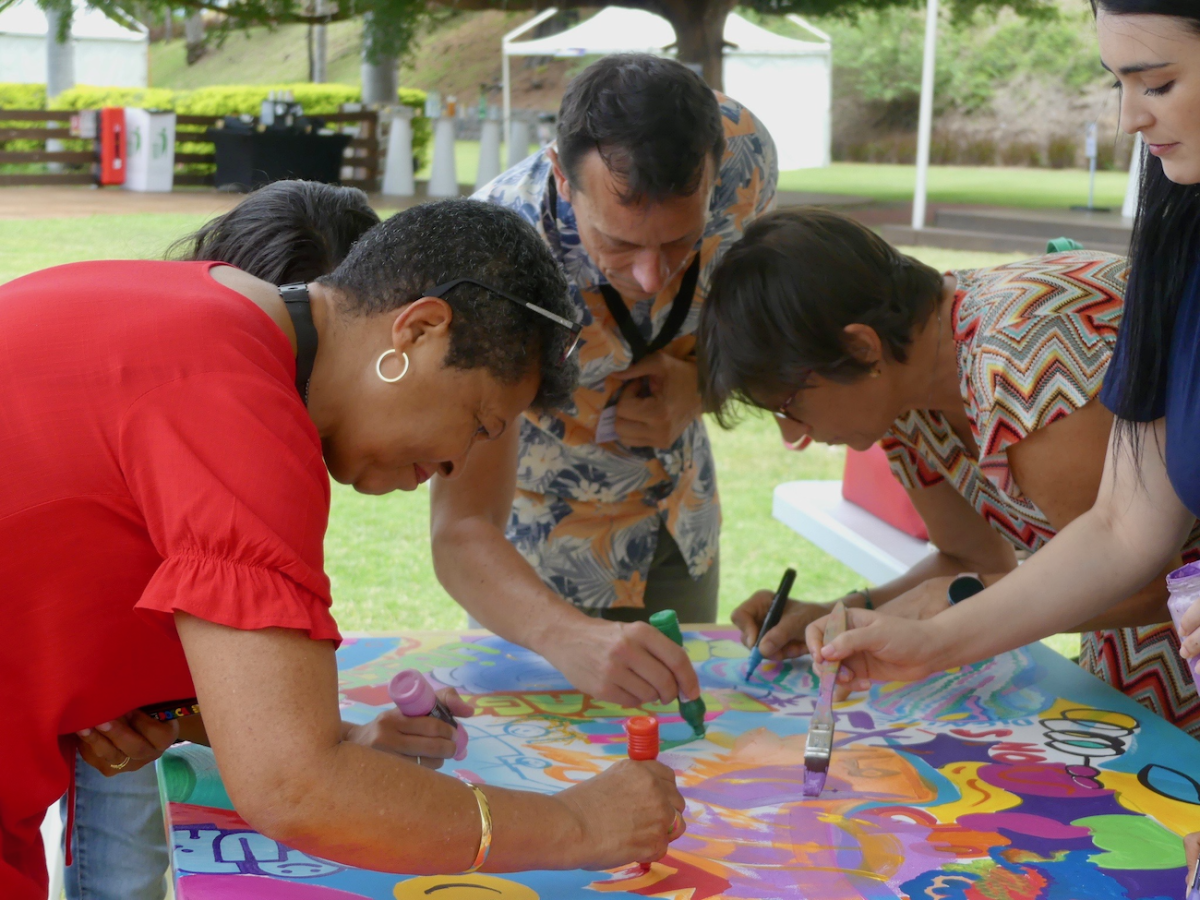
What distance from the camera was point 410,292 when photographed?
1207 mm

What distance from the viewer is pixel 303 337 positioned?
1.21m

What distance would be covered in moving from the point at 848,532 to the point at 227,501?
2.76 meters

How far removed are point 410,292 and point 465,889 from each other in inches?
24.8

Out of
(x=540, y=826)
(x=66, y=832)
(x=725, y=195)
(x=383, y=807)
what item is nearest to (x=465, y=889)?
(x=540, y=826)

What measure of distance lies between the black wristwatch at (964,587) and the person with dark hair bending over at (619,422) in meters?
0.44

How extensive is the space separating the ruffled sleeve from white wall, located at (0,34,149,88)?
4.60 meters

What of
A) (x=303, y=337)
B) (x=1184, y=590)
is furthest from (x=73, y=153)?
(x=1184, y=590)

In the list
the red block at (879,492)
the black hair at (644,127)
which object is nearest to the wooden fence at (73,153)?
the red block at (879,492)

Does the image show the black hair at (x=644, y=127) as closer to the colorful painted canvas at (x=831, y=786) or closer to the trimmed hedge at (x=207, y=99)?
the colorful painted canvas at (x=831, y=786)

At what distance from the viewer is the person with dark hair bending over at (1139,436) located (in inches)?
46.7

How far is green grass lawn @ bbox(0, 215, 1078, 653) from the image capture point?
436 cm

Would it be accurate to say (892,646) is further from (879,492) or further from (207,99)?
(207,99)

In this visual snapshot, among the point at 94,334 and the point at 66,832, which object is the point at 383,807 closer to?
the point at 94,334

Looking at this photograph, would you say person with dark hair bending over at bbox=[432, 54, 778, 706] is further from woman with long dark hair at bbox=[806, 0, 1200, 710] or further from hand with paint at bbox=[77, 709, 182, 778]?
hand with paint at bbox=[77, 709, 182, 778]
